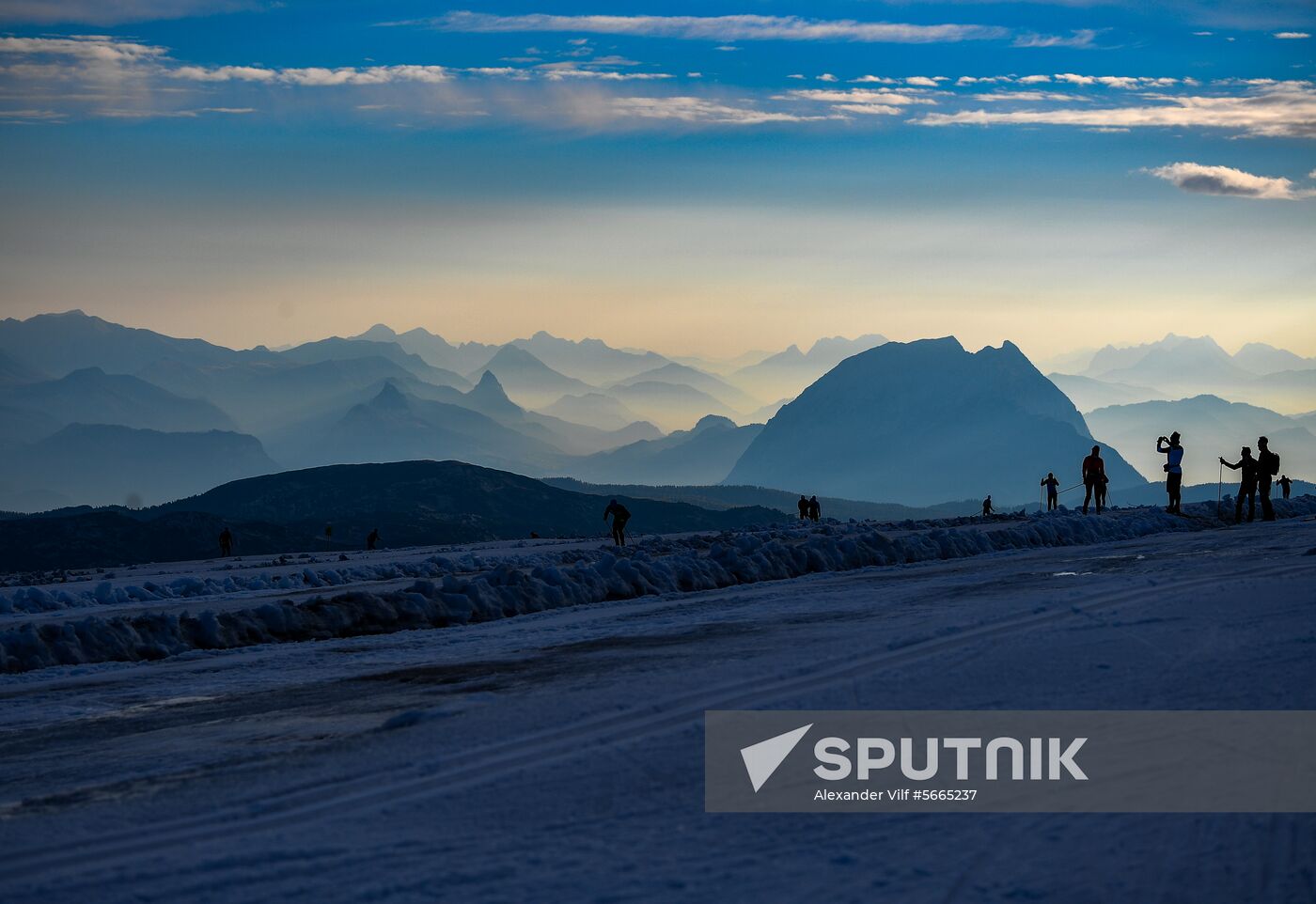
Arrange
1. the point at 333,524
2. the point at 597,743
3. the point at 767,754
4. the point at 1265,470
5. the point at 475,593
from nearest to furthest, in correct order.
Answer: the point at 767,754 < the point at 597,743 < the point at 475,593 < the point at 1265,470 < the point at 333,524

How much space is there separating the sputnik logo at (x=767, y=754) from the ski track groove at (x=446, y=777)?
0.77m

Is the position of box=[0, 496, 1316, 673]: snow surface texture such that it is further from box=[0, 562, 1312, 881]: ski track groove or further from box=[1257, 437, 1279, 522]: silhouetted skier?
box=[0, 562, 1312, 881]: ski track groove

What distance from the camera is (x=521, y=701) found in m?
9.71

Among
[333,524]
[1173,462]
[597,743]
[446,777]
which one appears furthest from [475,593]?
[333,524]

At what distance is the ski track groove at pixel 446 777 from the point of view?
6.43 metres

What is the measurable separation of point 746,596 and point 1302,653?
9.22 meters

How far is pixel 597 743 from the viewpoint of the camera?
322 inches

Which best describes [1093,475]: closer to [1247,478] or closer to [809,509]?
[1247,478]

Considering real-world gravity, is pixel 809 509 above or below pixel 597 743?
below

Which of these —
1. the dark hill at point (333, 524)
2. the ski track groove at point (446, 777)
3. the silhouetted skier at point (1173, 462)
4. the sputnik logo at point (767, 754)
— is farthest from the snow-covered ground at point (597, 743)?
the dark hill at point (333, 524)

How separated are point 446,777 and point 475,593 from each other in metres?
11.4

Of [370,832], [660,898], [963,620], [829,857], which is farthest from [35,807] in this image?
[963,620]

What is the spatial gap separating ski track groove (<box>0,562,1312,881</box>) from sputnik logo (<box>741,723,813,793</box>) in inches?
30.4

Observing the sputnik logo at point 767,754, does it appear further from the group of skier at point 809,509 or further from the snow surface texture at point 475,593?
the group of skier at point 809,509
